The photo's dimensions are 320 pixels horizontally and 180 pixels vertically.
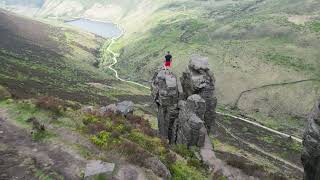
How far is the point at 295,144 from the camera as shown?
102 metres

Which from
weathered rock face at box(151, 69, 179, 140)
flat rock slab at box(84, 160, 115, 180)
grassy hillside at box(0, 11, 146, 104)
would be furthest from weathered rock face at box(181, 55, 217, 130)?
grassy hillside at box(0, 11, 146, 104)

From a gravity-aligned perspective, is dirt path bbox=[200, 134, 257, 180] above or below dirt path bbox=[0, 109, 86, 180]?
below

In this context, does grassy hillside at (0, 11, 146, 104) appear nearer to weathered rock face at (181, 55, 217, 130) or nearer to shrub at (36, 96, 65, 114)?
weathered rock face at (181, 55, 217, 130)

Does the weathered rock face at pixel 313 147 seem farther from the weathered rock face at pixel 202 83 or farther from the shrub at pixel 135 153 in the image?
the weathered rock face at pixel 202 83

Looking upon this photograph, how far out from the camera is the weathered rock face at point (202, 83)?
5491 cm

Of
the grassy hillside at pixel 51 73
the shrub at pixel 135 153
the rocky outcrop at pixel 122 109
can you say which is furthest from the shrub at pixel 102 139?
the grassy hillside at pixel 51 73

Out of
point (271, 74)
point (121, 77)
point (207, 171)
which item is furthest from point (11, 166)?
point (121, 77)

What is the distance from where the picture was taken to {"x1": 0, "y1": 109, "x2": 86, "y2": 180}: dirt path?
2703 cm

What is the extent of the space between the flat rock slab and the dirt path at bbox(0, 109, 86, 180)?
684mm

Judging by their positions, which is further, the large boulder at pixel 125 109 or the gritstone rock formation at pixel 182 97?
the gritstone rock formation at pixel 182 97

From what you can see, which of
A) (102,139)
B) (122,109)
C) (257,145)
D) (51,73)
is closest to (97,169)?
(102,139)

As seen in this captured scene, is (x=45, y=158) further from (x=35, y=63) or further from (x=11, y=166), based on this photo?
(x=35, y=63)

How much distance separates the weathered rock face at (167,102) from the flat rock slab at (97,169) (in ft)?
85.6

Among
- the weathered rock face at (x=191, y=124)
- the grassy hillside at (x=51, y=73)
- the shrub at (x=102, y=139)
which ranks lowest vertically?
the grassy hillside at (x=51, y=73)
